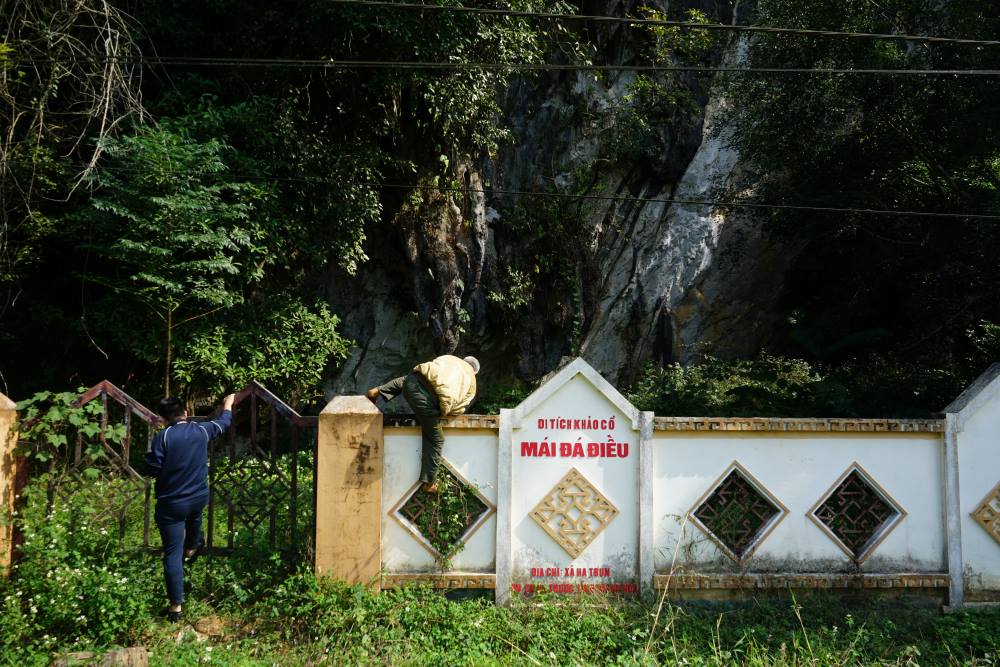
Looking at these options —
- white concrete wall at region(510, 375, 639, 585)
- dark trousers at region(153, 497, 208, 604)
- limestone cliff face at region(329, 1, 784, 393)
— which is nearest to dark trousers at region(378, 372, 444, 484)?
white concrete wall at region(510, 375, 639, 585)

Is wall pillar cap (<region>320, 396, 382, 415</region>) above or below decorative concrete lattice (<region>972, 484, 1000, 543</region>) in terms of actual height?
above

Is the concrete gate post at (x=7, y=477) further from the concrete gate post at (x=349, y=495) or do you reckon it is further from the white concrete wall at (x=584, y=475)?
the white concrete wall at (x=584, y=475)

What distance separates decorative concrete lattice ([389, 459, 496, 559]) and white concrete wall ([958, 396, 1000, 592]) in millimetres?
3952

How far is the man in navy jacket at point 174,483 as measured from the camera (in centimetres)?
477

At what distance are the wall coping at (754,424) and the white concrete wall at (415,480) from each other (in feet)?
0.24

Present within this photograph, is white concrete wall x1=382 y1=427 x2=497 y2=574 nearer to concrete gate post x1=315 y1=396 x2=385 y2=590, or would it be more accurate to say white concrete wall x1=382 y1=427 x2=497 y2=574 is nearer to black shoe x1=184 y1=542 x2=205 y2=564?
concrete gate post x1=315 y1=396 x2=385 y2=590

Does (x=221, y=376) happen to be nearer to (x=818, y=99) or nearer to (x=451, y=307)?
(x=451, y=307)

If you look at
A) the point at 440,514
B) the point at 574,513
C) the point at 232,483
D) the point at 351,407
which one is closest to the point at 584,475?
the point at 574,513

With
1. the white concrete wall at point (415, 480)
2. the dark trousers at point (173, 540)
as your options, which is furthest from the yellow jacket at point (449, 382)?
the dark trousers at point (173, 540)

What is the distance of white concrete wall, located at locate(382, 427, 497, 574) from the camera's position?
5156 mm

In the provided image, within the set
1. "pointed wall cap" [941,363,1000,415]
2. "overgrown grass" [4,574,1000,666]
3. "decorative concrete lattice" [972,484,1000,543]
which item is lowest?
"overgrown grass" [4,574,1000,666]

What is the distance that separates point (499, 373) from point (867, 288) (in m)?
7.35

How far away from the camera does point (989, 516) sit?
219 inches

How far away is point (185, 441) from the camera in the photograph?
189 inches
